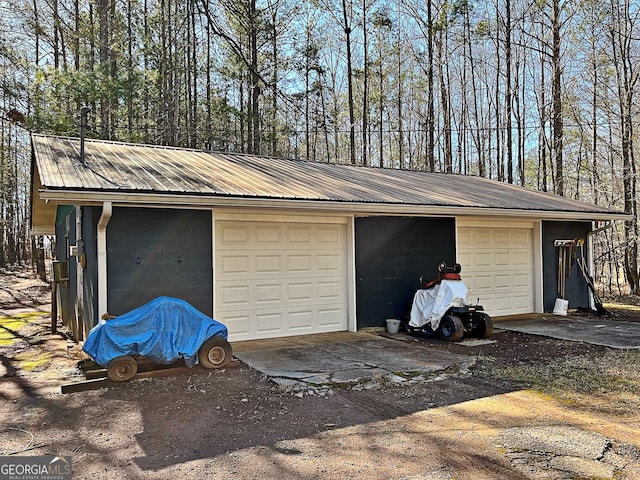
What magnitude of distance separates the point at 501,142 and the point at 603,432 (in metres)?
17.8

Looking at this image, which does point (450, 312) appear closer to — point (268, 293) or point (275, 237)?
point (268, 293)

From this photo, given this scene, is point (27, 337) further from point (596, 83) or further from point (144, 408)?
point (596, 83)

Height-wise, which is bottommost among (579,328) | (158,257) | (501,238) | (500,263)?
(579,328)

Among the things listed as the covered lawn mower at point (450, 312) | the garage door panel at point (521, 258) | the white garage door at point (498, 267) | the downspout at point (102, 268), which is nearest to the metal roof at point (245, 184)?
the downspout at point (102, 268)

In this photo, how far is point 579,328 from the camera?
8055 millimetres

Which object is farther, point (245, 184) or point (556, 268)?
point (556, 268)

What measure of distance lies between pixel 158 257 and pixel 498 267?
20.5ft

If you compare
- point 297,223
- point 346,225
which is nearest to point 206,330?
point 297,223

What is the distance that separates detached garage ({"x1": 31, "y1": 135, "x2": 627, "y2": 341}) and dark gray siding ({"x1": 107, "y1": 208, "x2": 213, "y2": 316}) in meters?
0.01

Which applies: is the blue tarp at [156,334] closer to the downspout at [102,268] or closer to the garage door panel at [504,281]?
the downspout at [102,268]

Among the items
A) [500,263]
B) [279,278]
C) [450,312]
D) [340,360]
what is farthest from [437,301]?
[500,263]

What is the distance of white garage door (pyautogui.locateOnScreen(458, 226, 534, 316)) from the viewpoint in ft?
29.1

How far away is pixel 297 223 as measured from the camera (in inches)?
290

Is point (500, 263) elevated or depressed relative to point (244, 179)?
depressed
